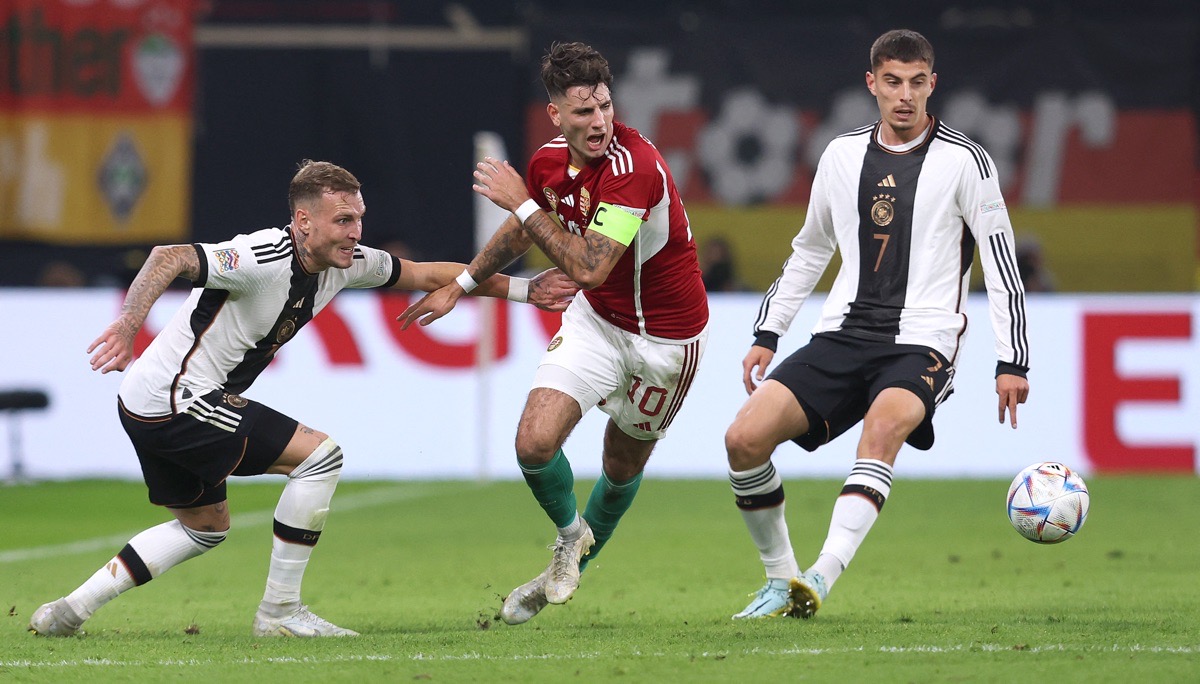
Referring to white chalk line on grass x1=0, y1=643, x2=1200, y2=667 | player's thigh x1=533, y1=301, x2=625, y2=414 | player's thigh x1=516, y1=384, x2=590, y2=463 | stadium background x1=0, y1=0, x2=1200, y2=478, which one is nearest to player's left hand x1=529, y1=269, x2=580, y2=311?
player's thigh x1=533, y1=301, x2=625, y2=414

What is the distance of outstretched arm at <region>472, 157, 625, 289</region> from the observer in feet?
20.3

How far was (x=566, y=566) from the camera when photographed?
21.4ft

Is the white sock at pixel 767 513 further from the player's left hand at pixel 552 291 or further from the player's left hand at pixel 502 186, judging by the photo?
the player's left hand at pixel 502 186

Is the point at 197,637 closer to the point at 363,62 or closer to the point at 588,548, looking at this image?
the point at 588,548

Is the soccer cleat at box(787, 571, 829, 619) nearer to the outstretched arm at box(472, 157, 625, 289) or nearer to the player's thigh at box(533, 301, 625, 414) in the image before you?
the player's thigh at box(533, 301, 625, 414)

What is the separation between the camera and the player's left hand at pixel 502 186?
635 centimetres

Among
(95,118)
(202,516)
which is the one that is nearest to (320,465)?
(202,516)

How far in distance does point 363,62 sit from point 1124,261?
8.32m

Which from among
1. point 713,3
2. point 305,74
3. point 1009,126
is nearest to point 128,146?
point 305,74

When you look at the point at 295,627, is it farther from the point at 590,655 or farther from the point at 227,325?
the point at 590,655

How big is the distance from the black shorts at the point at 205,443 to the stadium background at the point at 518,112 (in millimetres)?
8994

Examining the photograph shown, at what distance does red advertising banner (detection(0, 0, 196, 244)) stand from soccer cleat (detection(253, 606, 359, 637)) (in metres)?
11.3

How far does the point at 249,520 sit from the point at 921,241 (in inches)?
246

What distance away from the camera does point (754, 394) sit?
6.54m
